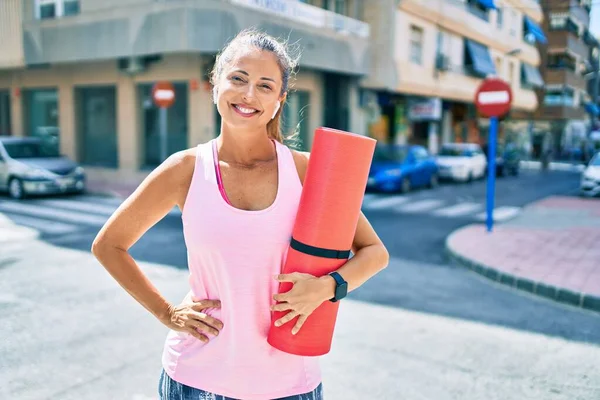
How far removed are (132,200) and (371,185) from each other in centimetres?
1606

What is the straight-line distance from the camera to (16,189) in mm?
14414

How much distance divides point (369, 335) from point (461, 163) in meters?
18.0

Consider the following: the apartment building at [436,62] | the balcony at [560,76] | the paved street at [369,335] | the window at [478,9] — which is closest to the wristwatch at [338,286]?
the paved street at [369,335]

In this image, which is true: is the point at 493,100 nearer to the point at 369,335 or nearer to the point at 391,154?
the point at 369,335

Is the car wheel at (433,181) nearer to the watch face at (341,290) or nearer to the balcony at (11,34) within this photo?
the balcony at (11,34)

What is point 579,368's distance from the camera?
14.0 feet

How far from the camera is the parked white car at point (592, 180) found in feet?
56.6

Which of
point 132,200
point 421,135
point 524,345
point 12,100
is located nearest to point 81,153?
point 12,100

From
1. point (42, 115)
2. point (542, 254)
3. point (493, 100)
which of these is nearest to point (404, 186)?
point (493, 100)

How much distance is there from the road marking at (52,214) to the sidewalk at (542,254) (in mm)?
6404

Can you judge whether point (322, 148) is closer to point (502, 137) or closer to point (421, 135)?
point (421, 135)

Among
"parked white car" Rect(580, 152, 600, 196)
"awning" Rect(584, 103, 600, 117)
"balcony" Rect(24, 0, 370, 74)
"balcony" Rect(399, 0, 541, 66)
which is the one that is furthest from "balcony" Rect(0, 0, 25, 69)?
"awning" Rect(584, 103, 600, 117)

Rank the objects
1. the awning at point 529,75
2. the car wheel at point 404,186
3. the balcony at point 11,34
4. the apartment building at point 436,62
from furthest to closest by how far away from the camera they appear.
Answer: the awning at point 529,75 → the apartment building at point 436,62 → the balcony at point 11,34 → the car wheel at point 404,186

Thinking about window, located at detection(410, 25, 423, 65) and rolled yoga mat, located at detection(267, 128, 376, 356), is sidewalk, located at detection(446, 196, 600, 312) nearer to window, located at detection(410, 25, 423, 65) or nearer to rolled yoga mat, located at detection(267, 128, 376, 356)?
rolled yoga mat, located at detection(267, 128, 376, 356)
